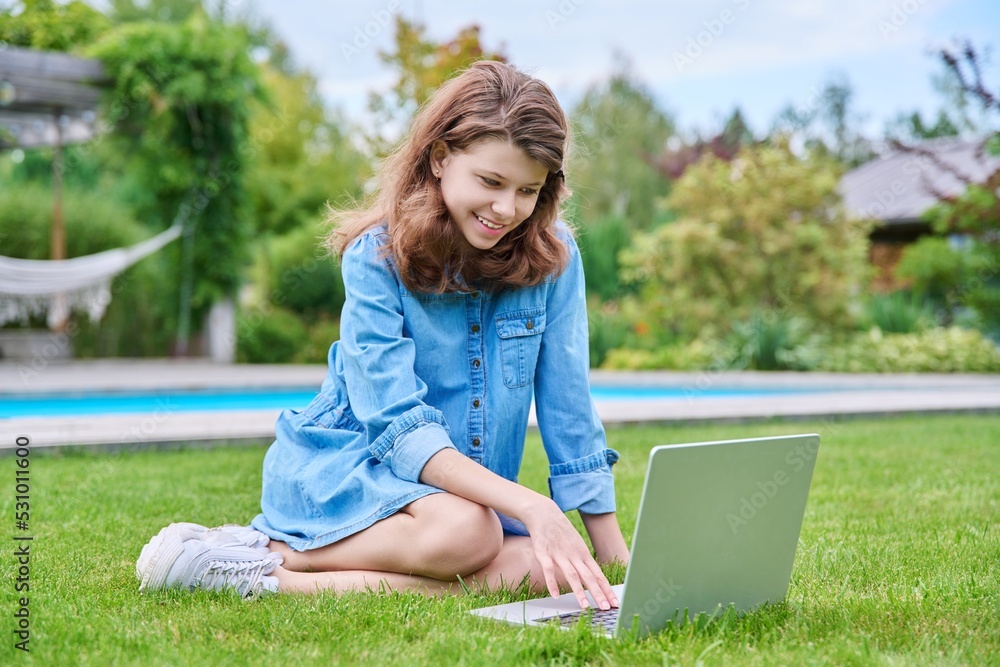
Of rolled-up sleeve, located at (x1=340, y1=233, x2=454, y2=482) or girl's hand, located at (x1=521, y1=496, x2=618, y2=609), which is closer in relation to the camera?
girl's hand, located at (x1=521, y1=496, x2=618, y2=609)

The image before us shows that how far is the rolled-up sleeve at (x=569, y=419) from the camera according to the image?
2.28m

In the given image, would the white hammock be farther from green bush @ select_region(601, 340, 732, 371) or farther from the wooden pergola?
green bush @ select_region(601, 340, 732, 371)

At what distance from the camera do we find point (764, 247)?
10516mm

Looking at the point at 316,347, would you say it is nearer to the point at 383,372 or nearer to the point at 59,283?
the point at 59,283

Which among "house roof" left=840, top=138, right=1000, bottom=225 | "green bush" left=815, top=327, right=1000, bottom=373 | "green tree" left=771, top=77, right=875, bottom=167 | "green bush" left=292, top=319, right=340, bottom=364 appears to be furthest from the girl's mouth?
"green tree" left=771, top=77, right=875, bottom=167

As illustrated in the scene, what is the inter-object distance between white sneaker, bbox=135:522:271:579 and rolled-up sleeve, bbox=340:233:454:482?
382 mm

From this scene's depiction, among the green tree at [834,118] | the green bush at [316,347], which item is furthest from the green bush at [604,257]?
the green tree at [834,118]

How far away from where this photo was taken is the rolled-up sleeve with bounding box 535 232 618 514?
2279mm

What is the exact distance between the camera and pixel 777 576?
1937mm

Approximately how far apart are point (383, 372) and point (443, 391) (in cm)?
22

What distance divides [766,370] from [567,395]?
8238 millimetres

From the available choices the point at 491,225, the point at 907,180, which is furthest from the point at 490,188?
the point at 907,180

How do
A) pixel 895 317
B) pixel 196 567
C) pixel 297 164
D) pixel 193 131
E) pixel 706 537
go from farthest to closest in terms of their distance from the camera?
pixel 297 164, pixel 895 317, pixel 193 131, pixel 196 567, pixel 706 537

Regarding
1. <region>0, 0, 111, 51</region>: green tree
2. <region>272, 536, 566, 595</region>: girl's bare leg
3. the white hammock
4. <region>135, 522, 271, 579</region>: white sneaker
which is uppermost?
<region>0, 0, 111, 51</region>: green tree
